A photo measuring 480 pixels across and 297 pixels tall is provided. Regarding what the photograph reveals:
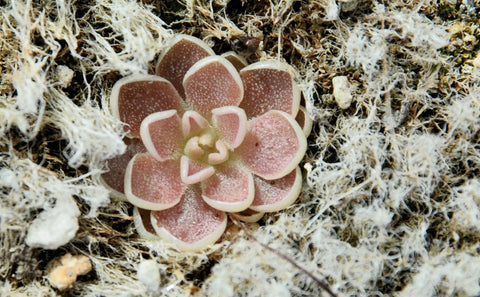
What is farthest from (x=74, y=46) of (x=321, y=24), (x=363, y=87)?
(x=363, y=87)

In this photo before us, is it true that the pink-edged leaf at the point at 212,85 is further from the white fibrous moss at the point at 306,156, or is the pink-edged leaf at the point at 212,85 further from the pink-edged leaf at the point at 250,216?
the pink-edged leaf at the point at 250,216

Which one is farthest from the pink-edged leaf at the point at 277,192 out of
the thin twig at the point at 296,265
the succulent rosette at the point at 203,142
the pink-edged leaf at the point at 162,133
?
the pink-edged leaf at the point at 162,133

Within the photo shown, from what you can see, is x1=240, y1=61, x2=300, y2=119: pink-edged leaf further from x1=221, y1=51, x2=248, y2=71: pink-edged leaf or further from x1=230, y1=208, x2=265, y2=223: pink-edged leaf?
x1=230, y1=208, x2=265, y2=223: pink-edged leaf

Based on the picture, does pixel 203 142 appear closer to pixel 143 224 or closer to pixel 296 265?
pixel 143 224

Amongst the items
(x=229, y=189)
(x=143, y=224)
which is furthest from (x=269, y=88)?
(x=143, y=224)

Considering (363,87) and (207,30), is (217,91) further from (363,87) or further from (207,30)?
(363,87)

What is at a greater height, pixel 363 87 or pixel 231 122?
pixel 363 87
